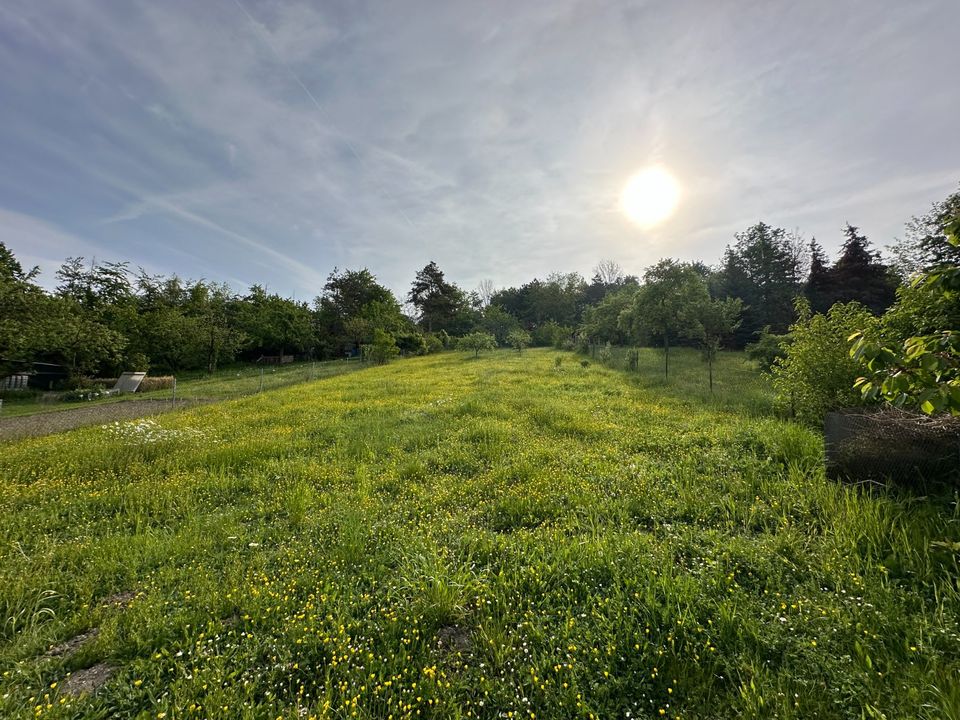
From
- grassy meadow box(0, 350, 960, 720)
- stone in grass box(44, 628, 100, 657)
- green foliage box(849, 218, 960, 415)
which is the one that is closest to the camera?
green foliage box(849, 218, 960, 415)

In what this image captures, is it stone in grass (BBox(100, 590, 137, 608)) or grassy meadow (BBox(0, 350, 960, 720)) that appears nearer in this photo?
grassy meadow (BBox(0, 350, 960, 720))

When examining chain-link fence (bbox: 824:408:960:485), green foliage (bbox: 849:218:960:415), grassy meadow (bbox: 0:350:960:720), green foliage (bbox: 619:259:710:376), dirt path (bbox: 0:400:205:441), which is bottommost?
grassy meadow (bbox: 0:350:960:720)

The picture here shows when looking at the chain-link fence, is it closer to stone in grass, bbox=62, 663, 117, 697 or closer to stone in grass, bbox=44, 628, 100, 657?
stone in grass, bbox=62, 663, 117, 697

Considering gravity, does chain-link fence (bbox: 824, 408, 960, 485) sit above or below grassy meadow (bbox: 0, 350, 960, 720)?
above

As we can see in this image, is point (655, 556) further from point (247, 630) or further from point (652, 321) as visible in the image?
point (652, 321)

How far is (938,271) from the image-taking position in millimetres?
1892

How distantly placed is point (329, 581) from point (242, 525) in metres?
1.79

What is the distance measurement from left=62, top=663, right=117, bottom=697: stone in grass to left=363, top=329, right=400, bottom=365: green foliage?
26968mm

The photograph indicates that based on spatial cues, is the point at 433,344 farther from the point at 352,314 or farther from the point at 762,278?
the point at 762,278

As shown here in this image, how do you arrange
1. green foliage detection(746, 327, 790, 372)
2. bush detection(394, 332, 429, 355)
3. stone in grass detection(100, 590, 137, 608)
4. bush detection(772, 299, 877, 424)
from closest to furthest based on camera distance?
stone in grass detection(100, 590, 137, 608) < bush detection(772, 299, 877, 424) < green foliage detection(746, 327, 790, 372) < bush detection(394, 332, 429, 355)

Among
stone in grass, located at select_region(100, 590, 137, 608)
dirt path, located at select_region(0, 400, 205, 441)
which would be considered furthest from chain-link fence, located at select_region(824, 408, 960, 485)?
dirt path, located at select_region(0, 400, 205, 441)

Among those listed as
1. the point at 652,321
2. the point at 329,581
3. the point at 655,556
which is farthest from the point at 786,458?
the point at 652,321

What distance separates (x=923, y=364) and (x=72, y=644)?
576 cm

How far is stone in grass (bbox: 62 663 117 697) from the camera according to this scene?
7.22 ft
